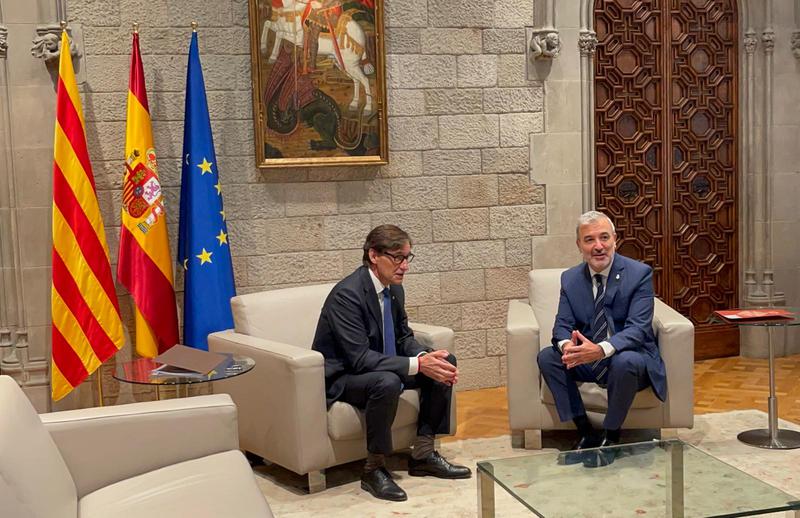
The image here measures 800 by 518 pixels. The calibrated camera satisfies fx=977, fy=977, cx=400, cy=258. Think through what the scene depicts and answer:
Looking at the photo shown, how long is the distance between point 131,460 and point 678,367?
254 cm

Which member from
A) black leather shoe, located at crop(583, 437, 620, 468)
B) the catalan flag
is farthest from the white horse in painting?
black leather shoe, located at crop(583, 437, 620, 468)

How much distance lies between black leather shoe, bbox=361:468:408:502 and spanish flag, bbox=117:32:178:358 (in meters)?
1.62

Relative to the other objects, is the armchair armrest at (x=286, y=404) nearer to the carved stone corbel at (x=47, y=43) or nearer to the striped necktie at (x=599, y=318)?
the striped necktie at (x=599, y=318)

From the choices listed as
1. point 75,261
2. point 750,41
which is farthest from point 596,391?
point 750,41

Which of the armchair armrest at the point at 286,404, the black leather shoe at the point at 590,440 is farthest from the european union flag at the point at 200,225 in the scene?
the black leather shoe at the point at 590,440

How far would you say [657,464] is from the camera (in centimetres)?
335

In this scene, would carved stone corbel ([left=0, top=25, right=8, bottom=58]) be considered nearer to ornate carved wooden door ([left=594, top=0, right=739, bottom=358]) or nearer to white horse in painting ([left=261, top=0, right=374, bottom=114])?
white horse in painting ([left=261, top=0, right=374, bottom=114])

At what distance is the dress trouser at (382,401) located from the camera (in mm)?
4074

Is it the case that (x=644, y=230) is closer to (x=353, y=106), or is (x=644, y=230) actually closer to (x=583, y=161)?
(x=583, y=161)

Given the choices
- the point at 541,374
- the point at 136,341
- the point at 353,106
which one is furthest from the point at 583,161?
the point at 136,341

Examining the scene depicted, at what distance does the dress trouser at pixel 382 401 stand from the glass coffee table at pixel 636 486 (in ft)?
2.72

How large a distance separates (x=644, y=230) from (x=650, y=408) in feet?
7.03

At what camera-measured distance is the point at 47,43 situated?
5020 mm

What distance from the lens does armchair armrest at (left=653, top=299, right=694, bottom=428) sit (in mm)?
4488
